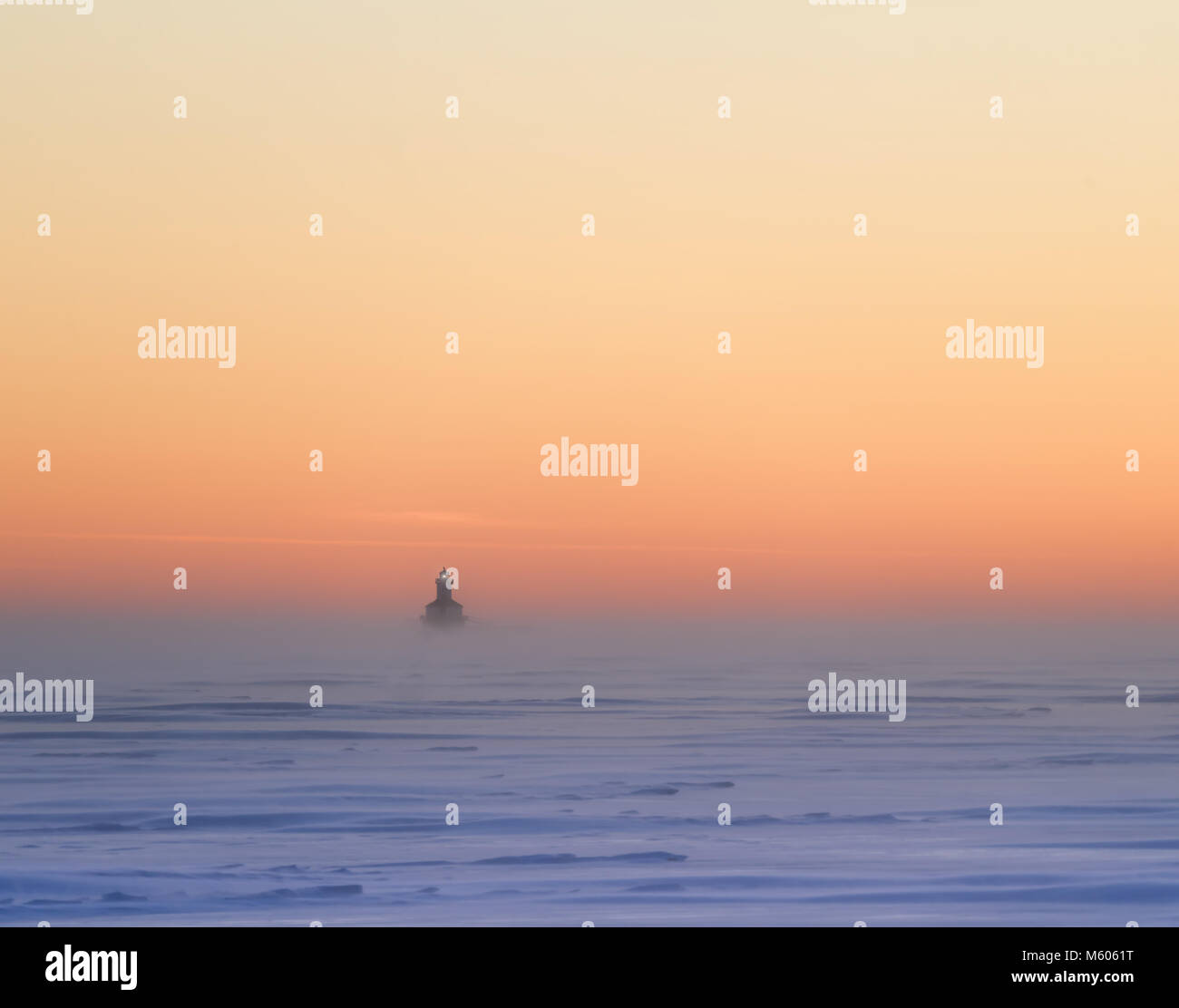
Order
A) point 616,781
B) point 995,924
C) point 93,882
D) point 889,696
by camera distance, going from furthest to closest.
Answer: point 889,696 < point 616,781 < point 93,882 < point 995,924

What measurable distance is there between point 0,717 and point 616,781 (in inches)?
581

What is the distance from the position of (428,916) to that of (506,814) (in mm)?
5415

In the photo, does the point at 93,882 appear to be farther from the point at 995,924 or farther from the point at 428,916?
the point at 995,924

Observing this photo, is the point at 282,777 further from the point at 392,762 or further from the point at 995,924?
the point at 995,924

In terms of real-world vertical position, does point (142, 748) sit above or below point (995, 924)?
above

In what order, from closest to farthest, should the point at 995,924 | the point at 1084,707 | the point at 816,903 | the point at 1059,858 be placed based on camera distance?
1. the point at 995,924
2. the point at 816,903
3. the point at 1059,858
4. the point at 1084,707

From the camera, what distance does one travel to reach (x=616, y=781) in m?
18.8

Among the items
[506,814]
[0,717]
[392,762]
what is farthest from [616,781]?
[0,717]

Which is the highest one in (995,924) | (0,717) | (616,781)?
(0,717)

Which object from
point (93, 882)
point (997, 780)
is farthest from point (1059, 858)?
point (93, 882)

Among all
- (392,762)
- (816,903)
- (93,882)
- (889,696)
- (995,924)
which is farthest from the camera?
(889,696)

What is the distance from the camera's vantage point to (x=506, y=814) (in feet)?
53.6

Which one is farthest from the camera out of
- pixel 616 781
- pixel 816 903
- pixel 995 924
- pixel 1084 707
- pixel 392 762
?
pixel 1084 707

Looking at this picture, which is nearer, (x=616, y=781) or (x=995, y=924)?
(x=995, y=924)
